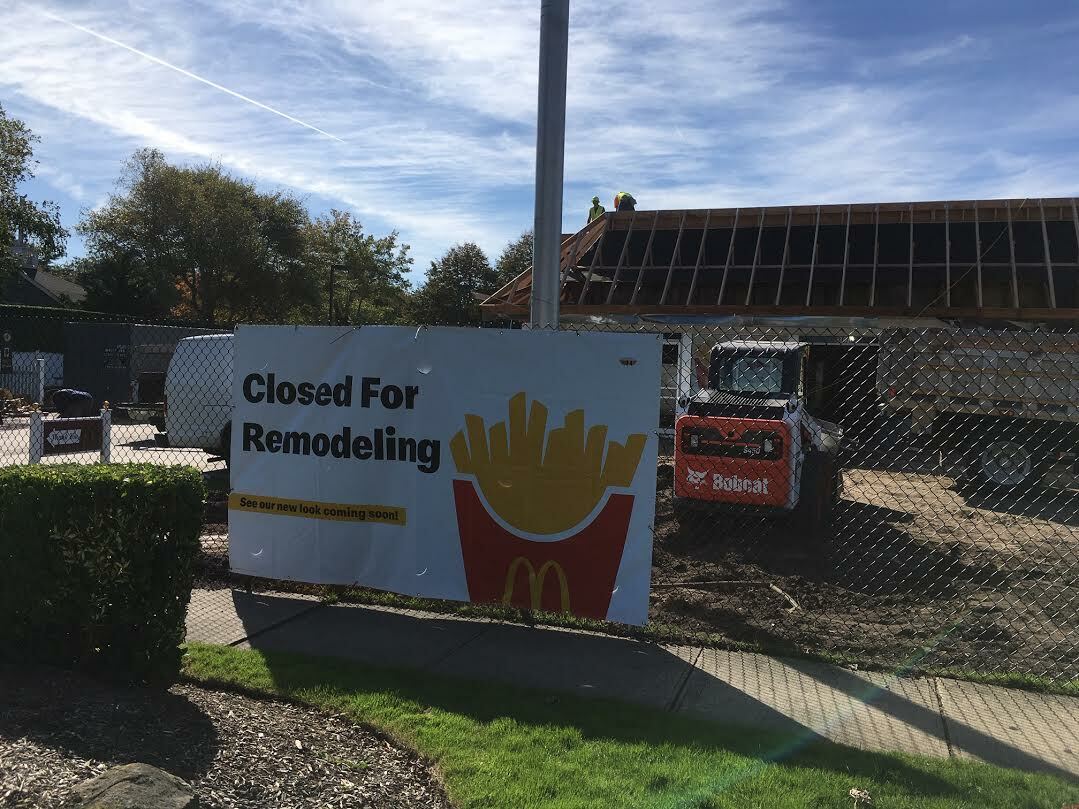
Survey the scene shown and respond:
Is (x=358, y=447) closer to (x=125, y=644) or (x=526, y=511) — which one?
(x=526, y=511)

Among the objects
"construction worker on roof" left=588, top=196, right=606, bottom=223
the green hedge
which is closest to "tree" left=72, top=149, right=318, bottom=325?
"construction worker on roof" left=588, top=196, right=606, bottom=223

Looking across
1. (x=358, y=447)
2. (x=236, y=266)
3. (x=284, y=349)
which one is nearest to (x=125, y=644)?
(x=358, y=447)

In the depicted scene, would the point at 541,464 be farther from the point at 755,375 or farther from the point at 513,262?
the point at 513,262

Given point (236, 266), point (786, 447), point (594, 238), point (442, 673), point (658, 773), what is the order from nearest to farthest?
point (658, 773) < point (442, 673) < point (786, 447) < point (594, 238) < point (236, 266)

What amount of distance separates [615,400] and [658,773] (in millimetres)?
2341

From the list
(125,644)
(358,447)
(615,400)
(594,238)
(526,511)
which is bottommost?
(125,644)

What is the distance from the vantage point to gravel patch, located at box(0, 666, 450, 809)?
308 centimetres

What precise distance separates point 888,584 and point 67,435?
8823mm

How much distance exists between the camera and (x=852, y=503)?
10.7 m

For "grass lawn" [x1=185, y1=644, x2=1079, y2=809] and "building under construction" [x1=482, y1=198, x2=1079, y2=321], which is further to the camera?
"building under construction" [x1=482, y1=198, x2=1079, y2=321]

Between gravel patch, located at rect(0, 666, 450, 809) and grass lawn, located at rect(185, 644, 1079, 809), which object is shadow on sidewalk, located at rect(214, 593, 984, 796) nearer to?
grass lawn, located at rect(185, 644, 1079, 809)

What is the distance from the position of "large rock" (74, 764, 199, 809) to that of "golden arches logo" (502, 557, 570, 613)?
2.81m

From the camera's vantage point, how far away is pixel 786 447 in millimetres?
8195

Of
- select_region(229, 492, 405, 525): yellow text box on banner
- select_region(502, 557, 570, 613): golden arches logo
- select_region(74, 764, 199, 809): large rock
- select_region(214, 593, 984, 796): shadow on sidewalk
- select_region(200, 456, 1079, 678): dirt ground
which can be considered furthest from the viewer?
select_region(229, 492, 405, 525): yellow text box on banner
